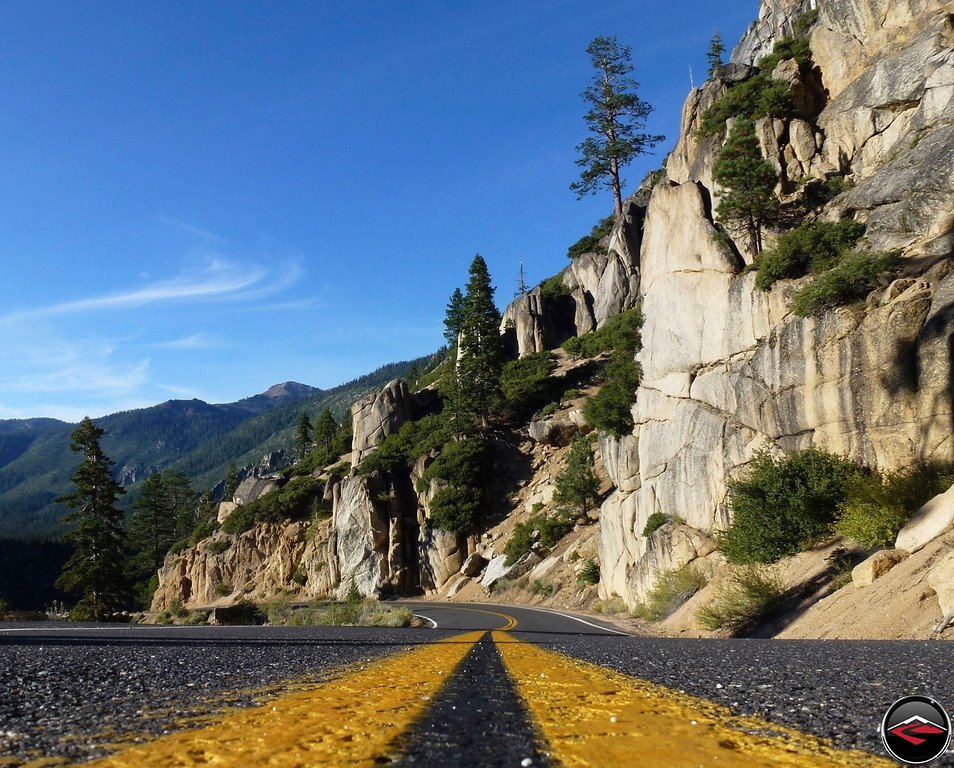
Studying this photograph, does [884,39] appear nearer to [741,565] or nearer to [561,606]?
[741,565]

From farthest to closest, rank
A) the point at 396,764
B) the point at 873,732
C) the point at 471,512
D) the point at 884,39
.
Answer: the point at 471,512
the point at 884,39
the point at 873,732
the point at 396,764

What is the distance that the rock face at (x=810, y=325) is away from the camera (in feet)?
59.0

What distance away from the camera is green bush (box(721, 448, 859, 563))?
17500mm

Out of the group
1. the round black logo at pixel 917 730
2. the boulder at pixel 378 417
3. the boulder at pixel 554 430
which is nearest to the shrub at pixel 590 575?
the boulder at pixel 554 430

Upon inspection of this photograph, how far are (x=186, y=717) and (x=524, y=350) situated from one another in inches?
2616

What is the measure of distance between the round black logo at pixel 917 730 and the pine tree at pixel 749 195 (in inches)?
1127

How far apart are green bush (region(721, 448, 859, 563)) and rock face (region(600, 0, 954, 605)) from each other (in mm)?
1527

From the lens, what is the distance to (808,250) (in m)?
23.2

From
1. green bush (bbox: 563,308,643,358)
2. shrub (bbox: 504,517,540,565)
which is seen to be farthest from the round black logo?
green bush (bbox: 563,308,643,358)

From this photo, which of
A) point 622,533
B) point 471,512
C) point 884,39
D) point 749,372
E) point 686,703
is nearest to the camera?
point 686,703

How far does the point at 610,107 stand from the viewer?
6091 centimetres

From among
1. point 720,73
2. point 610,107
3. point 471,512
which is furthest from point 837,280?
point 610,107

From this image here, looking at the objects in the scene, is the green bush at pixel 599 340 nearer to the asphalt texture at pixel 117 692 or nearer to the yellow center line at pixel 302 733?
the asphalt texture at pixel 117 692

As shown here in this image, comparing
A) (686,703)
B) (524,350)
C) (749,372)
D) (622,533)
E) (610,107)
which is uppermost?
(610,107)
